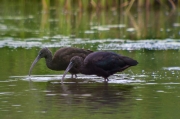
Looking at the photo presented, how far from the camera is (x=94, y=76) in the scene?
1169 centimetres

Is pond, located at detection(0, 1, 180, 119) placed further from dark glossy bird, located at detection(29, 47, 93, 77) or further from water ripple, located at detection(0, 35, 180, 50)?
dark glossy bird, located at detection(29, 47, 93, 77)

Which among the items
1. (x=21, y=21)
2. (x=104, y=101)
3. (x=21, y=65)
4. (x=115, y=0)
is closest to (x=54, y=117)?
(x=104, y=101)

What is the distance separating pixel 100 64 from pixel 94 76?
0.99 metres

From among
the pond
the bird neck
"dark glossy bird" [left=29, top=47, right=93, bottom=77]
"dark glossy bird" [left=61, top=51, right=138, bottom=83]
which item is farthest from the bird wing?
the bird neck

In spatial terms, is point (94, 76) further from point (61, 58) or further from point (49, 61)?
point (49, 61)

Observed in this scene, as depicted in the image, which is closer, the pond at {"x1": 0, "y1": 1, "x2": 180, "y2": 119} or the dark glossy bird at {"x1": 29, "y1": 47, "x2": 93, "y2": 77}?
the pond at {"x1": 0, "y1": 1, "x2": 180, "y2": 119}

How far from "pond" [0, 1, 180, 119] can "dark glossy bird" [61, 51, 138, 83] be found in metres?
0.20

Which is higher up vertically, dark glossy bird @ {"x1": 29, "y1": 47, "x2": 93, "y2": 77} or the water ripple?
the water ripple

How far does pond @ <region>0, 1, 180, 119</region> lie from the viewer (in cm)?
825

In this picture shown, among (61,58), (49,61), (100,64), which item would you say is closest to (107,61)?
(100,64)

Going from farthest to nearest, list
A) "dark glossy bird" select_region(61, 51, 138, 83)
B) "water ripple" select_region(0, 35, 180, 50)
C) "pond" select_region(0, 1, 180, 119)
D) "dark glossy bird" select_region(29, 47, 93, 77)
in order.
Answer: "water ripple" select_region(0, 35, 180, 50) < "dark glossy bird" select_region(29, 47, 93, 77) < "dark glossy bird" select_region(61, 51, 138, 83) < "pond" select_region(0, 1, 180, 119)

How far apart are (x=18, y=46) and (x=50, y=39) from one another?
156cm

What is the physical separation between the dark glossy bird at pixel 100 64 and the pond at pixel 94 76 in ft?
0.64

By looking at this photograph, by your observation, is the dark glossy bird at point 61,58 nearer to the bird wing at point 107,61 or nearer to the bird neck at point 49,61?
the bird neck at point 49,61
